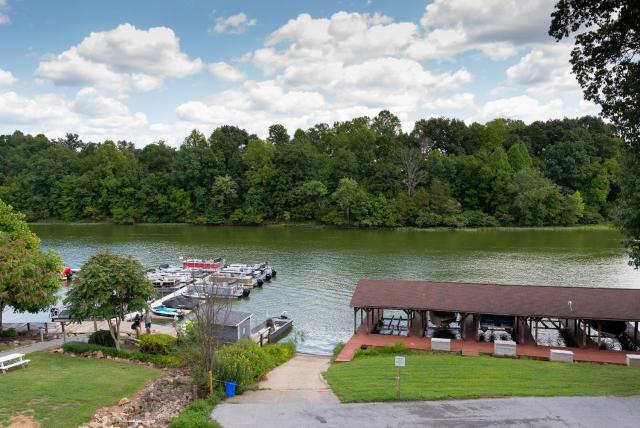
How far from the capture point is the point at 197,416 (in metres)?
13.7

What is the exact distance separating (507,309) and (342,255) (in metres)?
28.3

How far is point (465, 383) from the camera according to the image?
53.6ft

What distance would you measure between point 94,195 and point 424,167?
58409 millimetres

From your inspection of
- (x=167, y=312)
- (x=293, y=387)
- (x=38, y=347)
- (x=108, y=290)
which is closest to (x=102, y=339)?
(x=38, y=347)

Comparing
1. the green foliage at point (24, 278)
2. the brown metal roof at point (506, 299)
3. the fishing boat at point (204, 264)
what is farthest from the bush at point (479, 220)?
the green foliage at point (24, 278)

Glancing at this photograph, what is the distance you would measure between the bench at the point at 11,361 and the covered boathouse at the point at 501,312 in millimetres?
12155

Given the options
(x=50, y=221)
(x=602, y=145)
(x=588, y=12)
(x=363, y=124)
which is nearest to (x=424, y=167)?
(x=363, y=124)

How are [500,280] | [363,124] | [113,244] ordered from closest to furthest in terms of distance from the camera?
[500,280] → [113,244] → [363,124]

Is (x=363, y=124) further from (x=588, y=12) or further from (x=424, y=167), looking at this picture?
(x=588, y=12)

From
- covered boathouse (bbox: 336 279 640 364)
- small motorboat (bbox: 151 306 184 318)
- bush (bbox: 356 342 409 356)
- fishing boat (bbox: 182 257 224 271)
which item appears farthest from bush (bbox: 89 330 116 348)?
fishing boat (bbox: 182 257 224 271)

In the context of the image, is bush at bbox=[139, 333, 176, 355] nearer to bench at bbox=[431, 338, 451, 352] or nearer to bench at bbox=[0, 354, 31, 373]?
bench at bbox=[0, 354, 31, 373]

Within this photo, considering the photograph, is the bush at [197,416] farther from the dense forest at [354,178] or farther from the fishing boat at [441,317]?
the dense forest at [354,178]

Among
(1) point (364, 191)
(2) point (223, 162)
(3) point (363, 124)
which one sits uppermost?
(3) point (363, 124)

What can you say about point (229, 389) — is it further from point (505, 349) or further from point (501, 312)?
point (501, 312)
